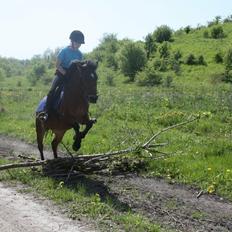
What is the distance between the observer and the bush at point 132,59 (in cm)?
5809

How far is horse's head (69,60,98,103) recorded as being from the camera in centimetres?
1101

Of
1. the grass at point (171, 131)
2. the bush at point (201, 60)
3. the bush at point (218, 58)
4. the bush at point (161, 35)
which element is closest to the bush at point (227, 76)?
the bush at point (218, 58)

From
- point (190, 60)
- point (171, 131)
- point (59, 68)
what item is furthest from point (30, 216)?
point (190, 60)

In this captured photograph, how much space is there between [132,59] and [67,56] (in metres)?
47.0

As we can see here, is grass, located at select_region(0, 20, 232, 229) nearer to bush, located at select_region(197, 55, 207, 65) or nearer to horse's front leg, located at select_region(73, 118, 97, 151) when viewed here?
horse's front leg, located at select_region(73, 118, 97, 151)

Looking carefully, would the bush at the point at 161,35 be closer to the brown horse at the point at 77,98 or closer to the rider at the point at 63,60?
the rider at the point at 63,60

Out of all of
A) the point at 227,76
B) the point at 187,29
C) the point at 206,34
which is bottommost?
the point at 227,76

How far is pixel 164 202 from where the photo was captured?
9227mm

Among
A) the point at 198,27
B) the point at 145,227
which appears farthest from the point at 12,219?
the point at 198,27

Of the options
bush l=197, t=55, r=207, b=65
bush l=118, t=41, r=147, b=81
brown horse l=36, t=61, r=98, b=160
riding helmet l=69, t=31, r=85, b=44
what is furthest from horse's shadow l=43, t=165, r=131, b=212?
bush l=118, t=41, r=147, b=81

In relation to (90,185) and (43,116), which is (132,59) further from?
(90,185)

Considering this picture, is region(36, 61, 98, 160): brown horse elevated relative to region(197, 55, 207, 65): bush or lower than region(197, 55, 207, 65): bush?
elevated

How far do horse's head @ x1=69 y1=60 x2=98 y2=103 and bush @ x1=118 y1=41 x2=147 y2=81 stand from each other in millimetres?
46174

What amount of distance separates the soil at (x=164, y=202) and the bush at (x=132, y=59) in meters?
46.9
